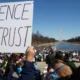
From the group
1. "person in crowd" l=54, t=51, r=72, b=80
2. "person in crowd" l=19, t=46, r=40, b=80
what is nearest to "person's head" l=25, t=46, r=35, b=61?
"person in crowd" l=19, t=46, r=40, b=80

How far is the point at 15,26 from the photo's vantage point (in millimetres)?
4770

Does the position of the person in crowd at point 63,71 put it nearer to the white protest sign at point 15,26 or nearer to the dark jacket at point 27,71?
the dark jacket at point 27,71

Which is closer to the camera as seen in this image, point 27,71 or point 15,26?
point 27,71


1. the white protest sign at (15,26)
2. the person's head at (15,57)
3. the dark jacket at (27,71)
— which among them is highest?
the white protest sign at (15,26)

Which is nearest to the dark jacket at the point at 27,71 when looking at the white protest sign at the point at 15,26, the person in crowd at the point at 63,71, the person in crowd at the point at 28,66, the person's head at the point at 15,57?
the person in crowd at the point at 28,66

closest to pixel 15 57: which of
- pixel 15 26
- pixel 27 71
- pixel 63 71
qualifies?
pixel 15 26

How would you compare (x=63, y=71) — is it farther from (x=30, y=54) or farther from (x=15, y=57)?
(x=15, y=57)

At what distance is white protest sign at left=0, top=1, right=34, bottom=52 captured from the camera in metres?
4.61

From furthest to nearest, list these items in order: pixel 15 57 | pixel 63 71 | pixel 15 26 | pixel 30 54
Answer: pixel 15 57
pixel 15 26
pixel 30 54
pixel 63 71

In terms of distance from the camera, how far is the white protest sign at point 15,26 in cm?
461

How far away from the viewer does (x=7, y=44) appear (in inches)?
188

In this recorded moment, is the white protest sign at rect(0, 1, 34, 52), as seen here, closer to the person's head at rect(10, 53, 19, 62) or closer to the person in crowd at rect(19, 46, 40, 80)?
the person in crowd at rect(19, 46, 40, 80)

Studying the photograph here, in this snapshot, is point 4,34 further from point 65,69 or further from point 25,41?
point 65,69

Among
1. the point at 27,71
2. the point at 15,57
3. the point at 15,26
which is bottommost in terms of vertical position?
the point at 27,71
